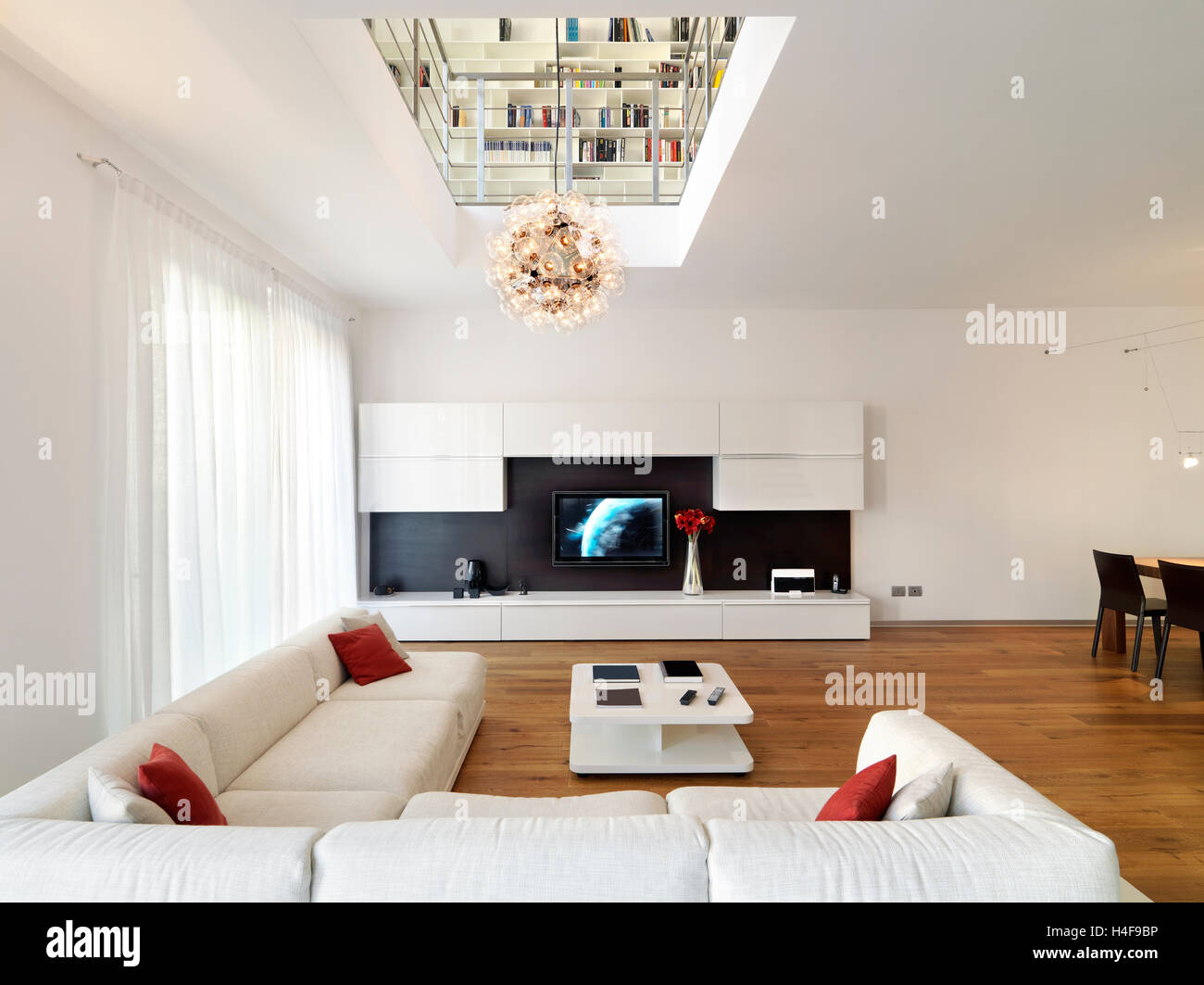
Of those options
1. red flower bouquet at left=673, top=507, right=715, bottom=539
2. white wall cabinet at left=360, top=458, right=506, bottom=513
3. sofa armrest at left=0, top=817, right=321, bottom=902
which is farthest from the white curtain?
red flower bouquet at left=673, top=507, right=715, bottom=539

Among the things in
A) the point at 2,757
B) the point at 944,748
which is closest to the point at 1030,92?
the point at 944,748

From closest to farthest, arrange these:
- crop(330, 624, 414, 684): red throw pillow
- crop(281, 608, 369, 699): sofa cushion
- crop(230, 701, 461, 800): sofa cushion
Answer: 1. crop(230, 701, 461, 800): sofa cushion
2. crop(281, 608, 369, 699): sofa cushion
3. crop(330, 624, 414, 684): red throw pillow

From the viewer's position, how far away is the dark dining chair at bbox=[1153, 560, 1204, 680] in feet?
14.5

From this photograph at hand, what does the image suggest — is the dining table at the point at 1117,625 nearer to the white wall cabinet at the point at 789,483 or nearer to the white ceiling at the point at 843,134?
the white wall cabinet at the point at 789,483

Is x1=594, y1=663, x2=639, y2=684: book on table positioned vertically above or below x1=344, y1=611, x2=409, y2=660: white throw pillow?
below

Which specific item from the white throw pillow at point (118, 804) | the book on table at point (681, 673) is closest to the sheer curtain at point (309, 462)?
the book on table at point (681, 673)

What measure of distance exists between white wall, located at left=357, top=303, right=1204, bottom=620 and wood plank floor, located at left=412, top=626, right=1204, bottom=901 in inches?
18.3

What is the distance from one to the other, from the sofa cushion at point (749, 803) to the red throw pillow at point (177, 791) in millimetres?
1358

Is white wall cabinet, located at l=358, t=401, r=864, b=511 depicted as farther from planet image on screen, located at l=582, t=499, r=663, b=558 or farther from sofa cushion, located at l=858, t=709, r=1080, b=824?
sofa cushion, located at l=858, t=709, r=1080, b=824

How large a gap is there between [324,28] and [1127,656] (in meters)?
6.55

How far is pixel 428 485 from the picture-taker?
591 centimetres

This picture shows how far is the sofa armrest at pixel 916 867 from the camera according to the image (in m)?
1.37
